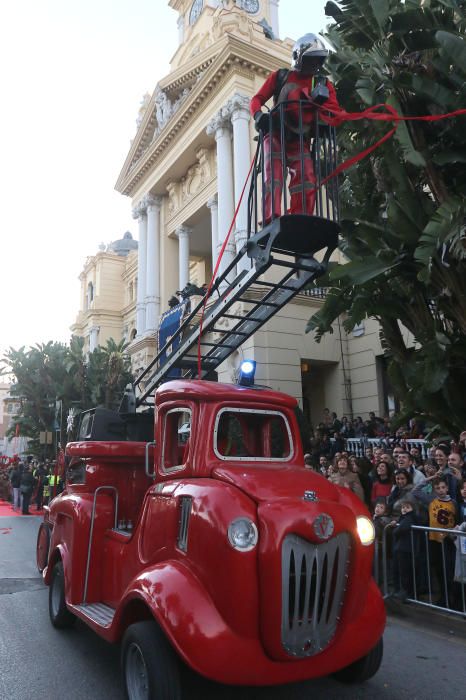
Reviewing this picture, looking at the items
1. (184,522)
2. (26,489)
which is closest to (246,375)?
(184,522)

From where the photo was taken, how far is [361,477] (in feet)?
31.8

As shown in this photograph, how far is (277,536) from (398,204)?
19.6 feet

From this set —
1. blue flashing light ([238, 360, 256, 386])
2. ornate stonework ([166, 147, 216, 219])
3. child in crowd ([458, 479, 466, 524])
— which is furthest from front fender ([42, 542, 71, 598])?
ornate stonework ([166, 147, 216, 219])

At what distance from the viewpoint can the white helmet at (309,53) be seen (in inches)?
190

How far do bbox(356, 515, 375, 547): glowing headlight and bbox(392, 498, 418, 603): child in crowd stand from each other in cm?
291

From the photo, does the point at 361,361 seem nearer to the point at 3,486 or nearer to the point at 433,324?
the point at 433,324

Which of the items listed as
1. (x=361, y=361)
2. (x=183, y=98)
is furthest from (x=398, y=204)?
(x=183, y=98)

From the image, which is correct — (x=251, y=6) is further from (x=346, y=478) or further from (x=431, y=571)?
(x=431, y=571)

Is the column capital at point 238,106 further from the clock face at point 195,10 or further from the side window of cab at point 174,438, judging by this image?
the side window of cab at point 174,438

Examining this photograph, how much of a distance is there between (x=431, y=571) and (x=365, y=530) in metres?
3.26

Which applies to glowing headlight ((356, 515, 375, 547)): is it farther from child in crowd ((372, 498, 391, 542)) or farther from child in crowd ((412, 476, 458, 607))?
child in crowd ((372, 498, 391, 542))

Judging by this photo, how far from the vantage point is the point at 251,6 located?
25.8 metres

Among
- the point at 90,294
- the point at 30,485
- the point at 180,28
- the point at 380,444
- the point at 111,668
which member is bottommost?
the point at 111,668

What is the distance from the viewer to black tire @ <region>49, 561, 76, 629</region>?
560cm
